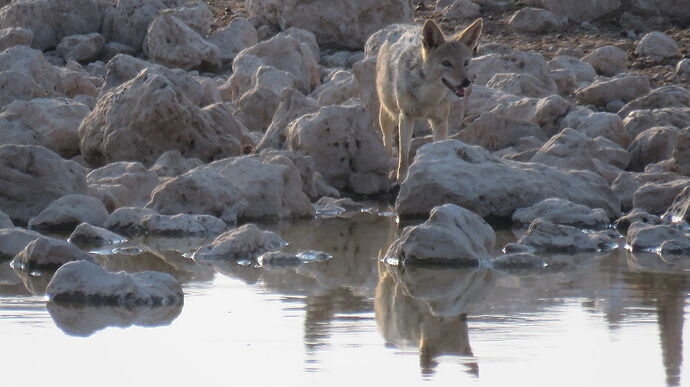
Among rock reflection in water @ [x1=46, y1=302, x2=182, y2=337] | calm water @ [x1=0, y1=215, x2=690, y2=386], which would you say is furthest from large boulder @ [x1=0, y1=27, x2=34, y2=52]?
rock reflection in water @ [x1=46, y1=302, x2=182, y2=337]

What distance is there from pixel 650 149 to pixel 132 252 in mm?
5829

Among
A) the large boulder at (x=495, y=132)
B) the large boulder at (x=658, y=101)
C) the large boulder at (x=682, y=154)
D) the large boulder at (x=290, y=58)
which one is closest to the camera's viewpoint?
the large boulder at (x=682, y=154)

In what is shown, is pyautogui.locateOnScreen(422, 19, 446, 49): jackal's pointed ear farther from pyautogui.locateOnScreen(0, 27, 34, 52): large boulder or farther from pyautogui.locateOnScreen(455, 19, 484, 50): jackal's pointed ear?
pyautogui.locateOnScreen(0, 27, 34, 52): large boulder

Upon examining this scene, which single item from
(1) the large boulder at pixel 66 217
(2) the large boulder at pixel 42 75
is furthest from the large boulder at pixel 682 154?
(2) the large boulder at pixel 42 75

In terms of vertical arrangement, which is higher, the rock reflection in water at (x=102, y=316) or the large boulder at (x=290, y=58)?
the large boulder at (x=290, y=58)

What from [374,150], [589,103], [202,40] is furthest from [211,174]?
[202,40]

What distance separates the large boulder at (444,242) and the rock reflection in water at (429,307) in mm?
119

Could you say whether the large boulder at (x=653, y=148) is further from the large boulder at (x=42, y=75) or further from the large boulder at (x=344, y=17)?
the large boulder at (x=344, y=17)

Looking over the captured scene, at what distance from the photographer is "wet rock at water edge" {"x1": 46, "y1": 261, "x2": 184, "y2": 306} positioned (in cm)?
839

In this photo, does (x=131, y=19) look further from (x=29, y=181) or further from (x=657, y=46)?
(x=29, y=181)

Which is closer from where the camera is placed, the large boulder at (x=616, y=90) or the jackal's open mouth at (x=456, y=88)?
the jackal's open mouth at (x=456, y=88)

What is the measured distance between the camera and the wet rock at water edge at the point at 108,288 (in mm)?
8391

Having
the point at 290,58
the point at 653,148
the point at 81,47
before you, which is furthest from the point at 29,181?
the point at 81,47

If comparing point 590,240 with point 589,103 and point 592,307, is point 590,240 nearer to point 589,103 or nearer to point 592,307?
point 592,307
